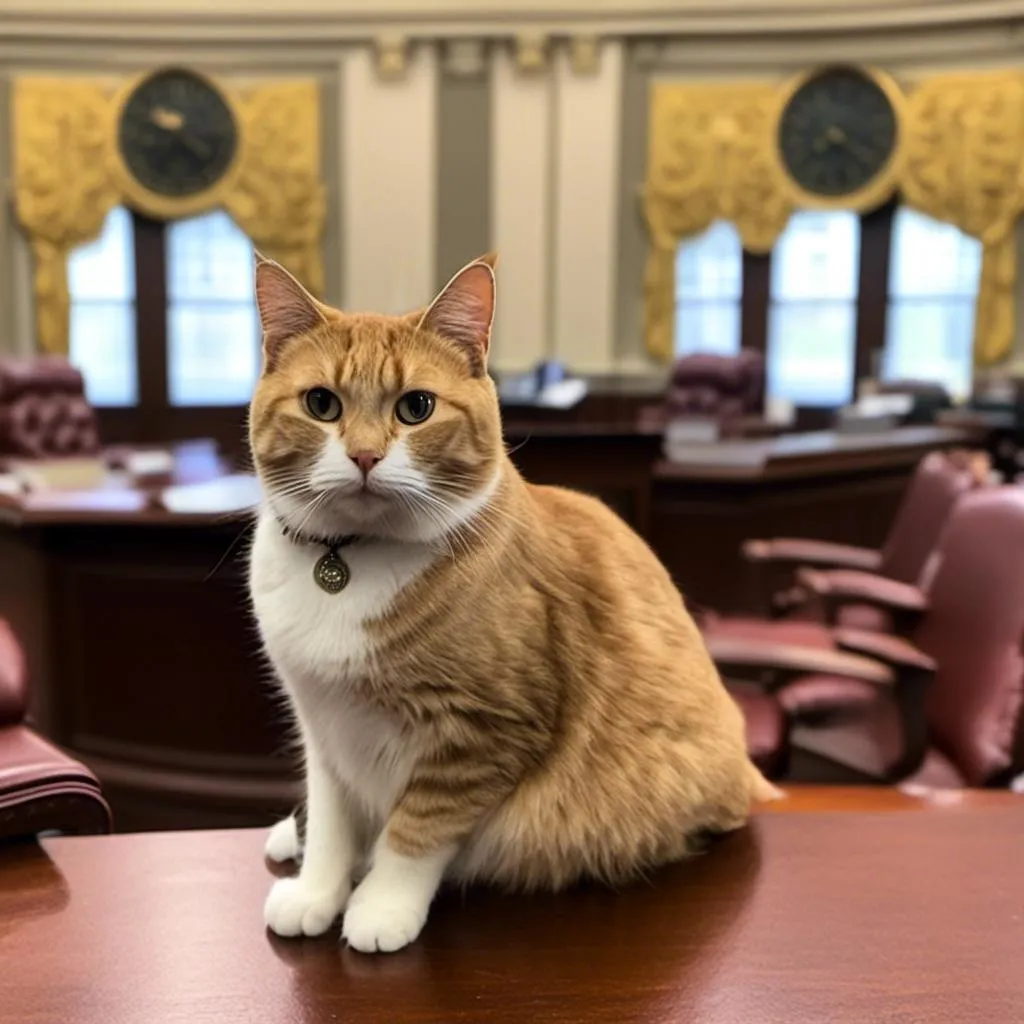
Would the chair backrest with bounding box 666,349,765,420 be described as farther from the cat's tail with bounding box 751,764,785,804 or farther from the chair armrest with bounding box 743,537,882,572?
the cat's tail with bounding box 751,764,785,804

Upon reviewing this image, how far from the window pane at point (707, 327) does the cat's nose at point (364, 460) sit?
7.17 meters

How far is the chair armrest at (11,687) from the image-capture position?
3.75 feet

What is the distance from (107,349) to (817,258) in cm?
484

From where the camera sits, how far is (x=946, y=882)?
1.02 metres

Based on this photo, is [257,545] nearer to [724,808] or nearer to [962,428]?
[724,808]

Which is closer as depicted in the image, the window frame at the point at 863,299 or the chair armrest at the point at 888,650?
the chair armrest at the point at 888,650

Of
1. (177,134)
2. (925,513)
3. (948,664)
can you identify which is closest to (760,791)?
(948,664)

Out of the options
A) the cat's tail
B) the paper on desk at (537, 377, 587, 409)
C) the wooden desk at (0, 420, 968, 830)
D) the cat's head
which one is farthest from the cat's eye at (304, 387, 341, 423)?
the paper on desk at (537, 377, 587, 409)

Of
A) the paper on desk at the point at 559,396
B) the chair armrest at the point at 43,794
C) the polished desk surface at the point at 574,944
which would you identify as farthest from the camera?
the paper on desk at the point at 559,396

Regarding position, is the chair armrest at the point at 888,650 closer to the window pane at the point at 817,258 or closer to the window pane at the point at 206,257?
the window pane at the point at 817,258

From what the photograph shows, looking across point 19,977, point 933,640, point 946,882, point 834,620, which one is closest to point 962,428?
point 834,620

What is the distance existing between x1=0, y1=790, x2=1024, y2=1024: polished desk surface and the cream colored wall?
21.7 ft

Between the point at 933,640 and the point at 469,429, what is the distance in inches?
58.7

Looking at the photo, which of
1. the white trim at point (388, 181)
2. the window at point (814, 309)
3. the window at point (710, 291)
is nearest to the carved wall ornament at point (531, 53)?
the white trim at point (388, 181)
